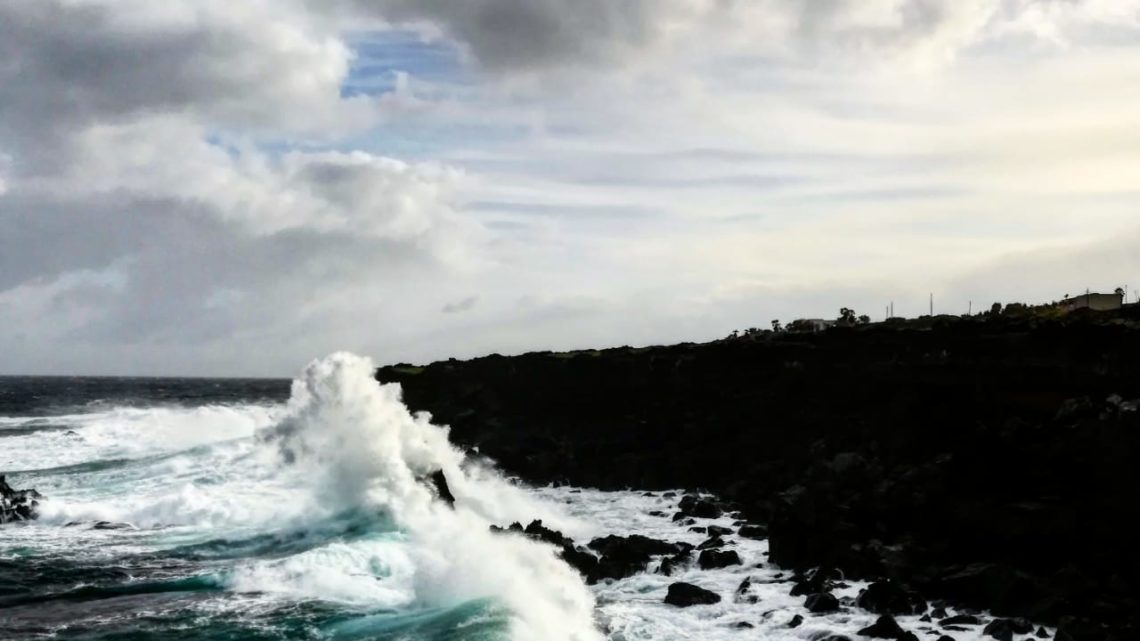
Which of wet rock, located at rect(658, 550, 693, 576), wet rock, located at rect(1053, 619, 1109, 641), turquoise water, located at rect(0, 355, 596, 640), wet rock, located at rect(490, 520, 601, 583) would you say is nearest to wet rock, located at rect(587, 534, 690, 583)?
wet rock, located at rect(490, 520, 601, 583)

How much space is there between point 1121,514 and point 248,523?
22577mm

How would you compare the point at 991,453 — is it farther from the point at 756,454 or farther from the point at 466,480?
the point at 466,480

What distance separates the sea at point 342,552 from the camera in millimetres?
17172

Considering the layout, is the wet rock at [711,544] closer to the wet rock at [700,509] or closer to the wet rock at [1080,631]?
the wet rock at [700,509]

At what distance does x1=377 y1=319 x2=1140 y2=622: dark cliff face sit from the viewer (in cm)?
2011

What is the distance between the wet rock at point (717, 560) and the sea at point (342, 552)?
332mm

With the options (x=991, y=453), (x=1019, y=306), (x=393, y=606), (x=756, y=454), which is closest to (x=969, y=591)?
(x=991, y=453)

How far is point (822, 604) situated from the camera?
720 inches

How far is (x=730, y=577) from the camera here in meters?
21.2

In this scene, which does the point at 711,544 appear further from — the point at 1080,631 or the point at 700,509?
the point at 1080,631

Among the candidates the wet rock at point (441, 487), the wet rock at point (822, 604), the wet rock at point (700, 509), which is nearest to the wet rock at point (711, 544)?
the wet rock at point (700, 509)

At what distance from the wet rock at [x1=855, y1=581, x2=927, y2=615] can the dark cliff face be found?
1033 millimetres

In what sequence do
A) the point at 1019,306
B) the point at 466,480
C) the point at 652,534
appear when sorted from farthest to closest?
the point at 1019,306
the point at 466,480
the point at 652,534

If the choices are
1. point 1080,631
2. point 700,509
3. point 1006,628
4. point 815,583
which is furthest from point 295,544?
point 1080,631
